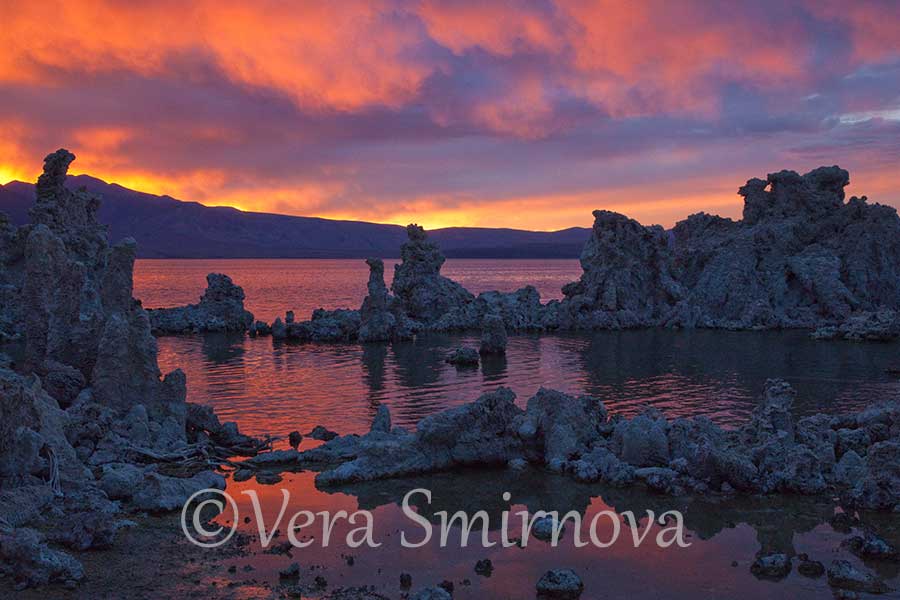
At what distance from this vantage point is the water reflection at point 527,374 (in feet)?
116

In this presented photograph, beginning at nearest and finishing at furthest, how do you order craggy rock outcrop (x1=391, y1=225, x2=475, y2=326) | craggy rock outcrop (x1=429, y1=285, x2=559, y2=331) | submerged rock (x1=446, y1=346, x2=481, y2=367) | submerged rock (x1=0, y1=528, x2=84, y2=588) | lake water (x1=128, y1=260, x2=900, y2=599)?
submerged rock (x1=0, y1=528, x2=84, y2=588) → lake water (x1=128, y1=260, x2=900, y2=599) → submerged rock (x1=446, y1=346, x2=481, y2=367) → craggy rock outcrop (x1=429, y1=285, x2=559, y2=331) → craggy rock outcrop (x1=391, y1=225, x2=475, y2=326)

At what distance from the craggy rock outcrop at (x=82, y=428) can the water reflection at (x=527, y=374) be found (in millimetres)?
5197

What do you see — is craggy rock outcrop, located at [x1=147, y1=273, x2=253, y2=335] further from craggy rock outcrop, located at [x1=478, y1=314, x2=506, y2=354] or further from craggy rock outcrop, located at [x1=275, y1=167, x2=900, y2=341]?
craggy rock outcrop, located at [x1=478, y1=314, x2=506, y2=354]

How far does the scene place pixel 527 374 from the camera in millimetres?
47125

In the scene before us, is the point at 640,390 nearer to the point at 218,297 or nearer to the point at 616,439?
the point at 616,439

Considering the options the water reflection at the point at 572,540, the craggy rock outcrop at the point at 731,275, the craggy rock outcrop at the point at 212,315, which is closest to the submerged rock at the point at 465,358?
the craggy rock outcrop at the point at 731,275

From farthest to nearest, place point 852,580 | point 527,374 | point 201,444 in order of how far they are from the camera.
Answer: point 527,374 → point 201,444 → point 852,580

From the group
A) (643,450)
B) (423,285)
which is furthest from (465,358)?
(423,285)

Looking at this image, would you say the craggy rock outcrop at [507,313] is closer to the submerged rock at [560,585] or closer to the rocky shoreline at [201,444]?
the rocky shoreline at [201,444]

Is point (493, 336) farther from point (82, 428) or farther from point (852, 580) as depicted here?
point (852, 580)

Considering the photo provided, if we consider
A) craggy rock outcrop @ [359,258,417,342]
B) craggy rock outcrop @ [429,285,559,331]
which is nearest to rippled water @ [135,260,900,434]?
craggy rock outcrop @ [359,258,417,342]

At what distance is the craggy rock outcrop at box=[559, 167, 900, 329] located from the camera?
72.9m

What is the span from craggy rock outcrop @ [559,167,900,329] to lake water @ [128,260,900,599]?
562 cm

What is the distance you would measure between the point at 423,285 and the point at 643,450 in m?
56.3
